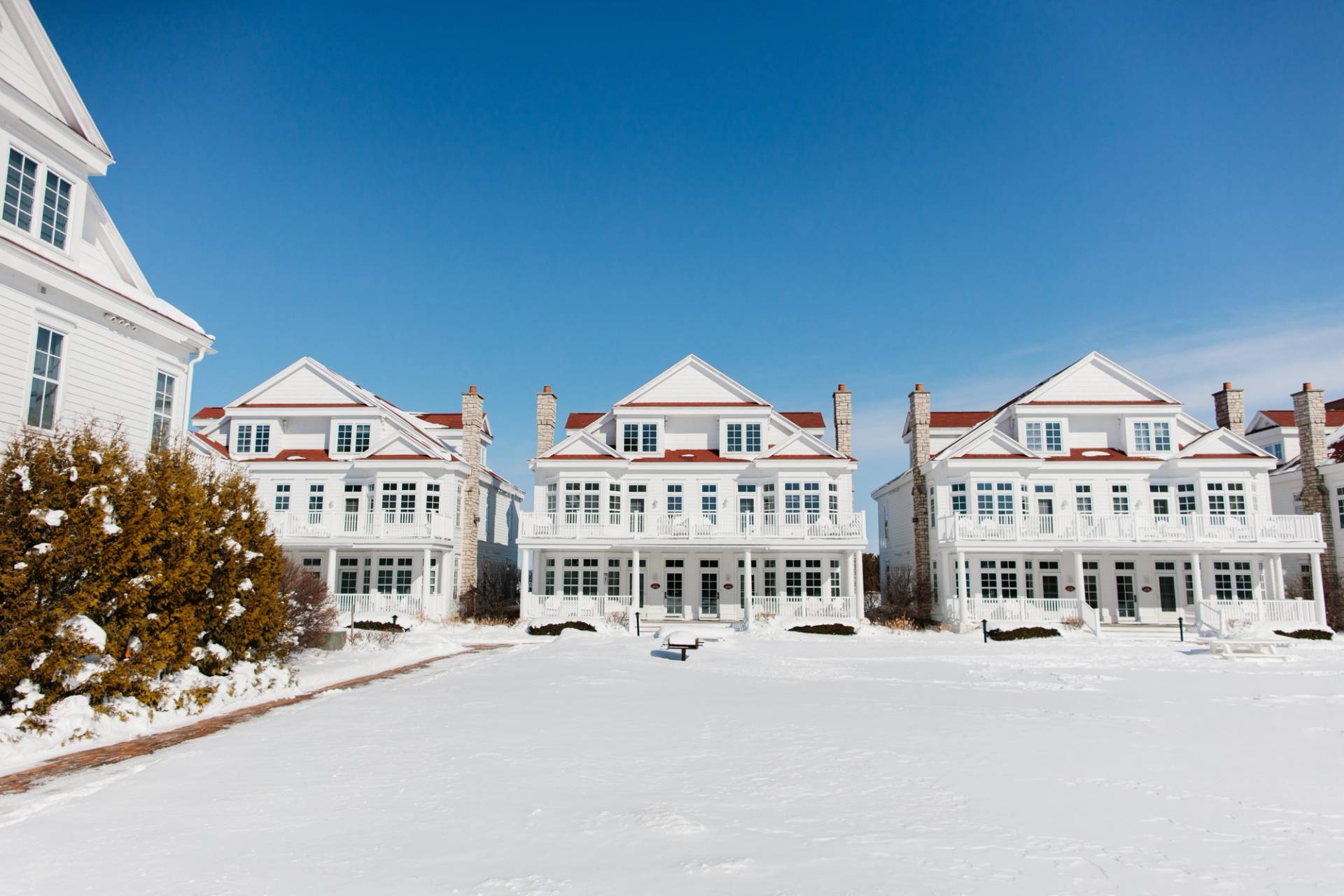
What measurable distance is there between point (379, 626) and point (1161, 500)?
93.5ft

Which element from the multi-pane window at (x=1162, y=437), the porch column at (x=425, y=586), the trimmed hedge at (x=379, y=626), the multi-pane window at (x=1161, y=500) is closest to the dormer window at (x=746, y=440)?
the porch column at (x=425, y=586)

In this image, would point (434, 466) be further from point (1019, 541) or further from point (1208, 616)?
point (1208, 616)

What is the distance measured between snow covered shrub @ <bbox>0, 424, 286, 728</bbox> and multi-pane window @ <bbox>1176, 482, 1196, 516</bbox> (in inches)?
1231

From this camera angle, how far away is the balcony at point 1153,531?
2983cm

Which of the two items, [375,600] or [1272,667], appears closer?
[1272,667]

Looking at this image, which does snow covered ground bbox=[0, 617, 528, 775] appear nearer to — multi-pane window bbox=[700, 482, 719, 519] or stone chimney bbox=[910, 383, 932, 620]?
multi-pane window bbox=[700, 482, 719, 519]

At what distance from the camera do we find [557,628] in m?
28.6

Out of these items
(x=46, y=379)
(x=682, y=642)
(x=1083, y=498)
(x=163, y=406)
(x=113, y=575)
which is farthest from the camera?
(x=1083, y=498)

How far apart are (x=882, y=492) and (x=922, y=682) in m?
24.4

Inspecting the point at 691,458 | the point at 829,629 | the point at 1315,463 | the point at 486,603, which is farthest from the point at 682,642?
the point at 1315,463

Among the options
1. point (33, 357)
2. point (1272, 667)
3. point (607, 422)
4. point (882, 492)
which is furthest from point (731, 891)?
point (882, 492)

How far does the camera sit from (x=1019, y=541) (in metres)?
30.2

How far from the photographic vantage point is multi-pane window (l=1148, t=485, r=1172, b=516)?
32.5m

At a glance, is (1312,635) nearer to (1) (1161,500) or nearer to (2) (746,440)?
(1) (1161,500)
